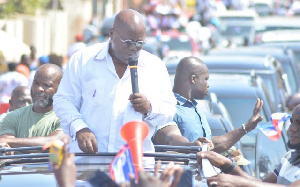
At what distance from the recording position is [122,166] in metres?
4.02

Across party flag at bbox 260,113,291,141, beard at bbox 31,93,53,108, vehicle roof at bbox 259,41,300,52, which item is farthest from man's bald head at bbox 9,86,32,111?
A: vehicle roof at bbox 259,41,300,52

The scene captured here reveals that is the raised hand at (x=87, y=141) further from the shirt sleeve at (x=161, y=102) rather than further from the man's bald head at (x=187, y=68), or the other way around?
the man's bald head at (x=187, y=68)

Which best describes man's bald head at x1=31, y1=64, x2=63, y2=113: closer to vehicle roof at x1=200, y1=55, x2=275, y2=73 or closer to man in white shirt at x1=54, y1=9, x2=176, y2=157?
man in white shirt at x1=54, y1=9, x2=176, y2=157

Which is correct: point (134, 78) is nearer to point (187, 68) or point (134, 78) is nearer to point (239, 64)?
point (187, 68)

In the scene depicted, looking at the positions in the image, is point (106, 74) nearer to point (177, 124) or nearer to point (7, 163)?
point (7, 163)

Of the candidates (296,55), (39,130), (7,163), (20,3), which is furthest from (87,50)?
(20,3)

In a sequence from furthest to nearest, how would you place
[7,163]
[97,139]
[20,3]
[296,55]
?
1. [20,3]
2. [296,55]
3. [97,139]
4. [7,163]

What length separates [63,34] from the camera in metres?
36.8

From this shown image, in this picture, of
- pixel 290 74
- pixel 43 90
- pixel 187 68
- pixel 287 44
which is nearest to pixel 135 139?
pixel 43 90

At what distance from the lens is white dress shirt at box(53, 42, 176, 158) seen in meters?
5.74

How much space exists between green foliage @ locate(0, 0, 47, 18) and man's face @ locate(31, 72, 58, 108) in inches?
839

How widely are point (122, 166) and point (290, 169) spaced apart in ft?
6.53

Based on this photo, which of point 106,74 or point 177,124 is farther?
point 177,124

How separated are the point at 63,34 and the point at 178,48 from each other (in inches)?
458
